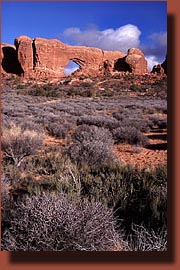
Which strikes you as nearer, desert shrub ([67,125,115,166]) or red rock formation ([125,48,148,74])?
desert shrub ([67,125,115,166])

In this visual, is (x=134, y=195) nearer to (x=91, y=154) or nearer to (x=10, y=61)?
(x=91, y=154)

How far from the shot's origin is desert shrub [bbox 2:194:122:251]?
3.01 metres

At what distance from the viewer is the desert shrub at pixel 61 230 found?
3014mm

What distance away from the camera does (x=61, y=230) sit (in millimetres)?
3074

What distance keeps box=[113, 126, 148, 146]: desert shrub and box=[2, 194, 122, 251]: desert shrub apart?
6.06 meters

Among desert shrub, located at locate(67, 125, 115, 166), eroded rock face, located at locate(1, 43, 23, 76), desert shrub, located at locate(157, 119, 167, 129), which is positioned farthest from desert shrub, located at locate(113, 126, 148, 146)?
eroded rock face, located at locate(1, 43, 23, 76)

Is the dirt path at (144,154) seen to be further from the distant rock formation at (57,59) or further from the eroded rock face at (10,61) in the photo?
the eroded rock face at (10,61)

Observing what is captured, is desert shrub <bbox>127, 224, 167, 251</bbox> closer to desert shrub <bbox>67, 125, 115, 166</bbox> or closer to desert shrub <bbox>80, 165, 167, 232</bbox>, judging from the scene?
desert shrub <bbox>80, 165, 167, 232</bbox>

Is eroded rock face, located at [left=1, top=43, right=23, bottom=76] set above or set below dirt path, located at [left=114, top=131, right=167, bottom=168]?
above

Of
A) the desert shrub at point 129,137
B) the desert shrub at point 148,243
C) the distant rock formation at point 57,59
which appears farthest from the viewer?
the distant rock formation at point 57,59

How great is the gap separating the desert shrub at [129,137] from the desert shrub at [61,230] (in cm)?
606

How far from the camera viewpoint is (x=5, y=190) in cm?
481

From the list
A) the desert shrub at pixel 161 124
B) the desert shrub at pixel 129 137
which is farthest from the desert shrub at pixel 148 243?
the desert shrub at pixel 161 124

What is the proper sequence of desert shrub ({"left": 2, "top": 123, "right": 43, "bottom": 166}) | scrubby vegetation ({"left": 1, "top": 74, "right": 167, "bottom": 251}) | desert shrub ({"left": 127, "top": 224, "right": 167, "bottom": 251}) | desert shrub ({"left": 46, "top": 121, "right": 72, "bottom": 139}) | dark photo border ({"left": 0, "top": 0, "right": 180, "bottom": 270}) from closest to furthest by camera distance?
dark photo border ({"left": 0, "top": 0, "right": 180, "bottom": 270})
desert shrub ({"left": 127, "top": 224, "right": 167, "bottom": 251})
scrubby vegetation ({"left": 1, "top": 74, "right": 167, "bottom": 251})
desert shrub ({"left": 2, "top": 123, "right": 43, "bottom": 166})
desert shrub ({"left": 46, "top": 121, "right": 72, "bottom": 139})
